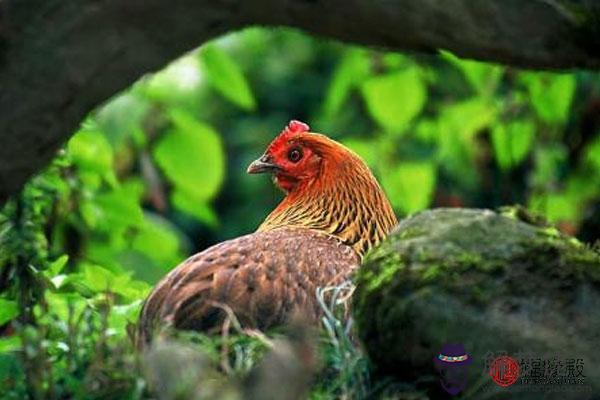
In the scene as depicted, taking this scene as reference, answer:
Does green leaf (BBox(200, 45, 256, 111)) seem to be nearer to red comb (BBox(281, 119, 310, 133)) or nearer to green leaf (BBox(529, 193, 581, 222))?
red comb (BBox(281, 119, 310, 133))

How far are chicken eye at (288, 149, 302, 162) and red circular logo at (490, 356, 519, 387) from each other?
2127 mm

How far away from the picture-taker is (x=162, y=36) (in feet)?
9.43

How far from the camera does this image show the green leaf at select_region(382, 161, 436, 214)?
6.77 m

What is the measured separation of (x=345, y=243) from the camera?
178 inches

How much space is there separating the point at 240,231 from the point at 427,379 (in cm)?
903

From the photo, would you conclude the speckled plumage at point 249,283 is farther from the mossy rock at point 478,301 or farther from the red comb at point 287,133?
the red comb at point 287,133

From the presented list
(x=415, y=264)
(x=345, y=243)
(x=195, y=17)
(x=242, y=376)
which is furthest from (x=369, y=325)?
(x=345, y=243)

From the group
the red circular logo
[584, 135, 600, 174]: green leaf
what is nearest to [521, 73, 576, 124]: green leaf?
[584, 135, 600, 174]: green leaf

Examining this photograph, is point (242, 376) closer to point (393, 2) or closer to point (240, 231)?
point (393, 2)

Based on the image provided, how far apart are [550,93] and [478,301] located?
141 inches

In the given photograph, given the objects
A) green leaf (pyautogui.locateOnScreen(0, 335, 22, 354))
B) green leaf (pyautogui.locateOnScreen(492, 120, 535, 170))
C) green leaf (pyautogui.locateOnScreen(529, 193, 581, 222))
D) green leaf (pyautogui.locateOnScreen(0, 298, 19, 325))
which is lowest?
green leaf (pyautogui.locateOnScreen(529, 193, 581, 222))

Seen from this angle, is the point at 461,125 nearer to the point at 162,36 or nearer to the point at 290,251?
the point at 290,251

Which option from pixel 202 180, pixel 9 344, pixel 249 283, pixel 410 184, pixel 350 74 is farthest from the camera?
pixel 410 184

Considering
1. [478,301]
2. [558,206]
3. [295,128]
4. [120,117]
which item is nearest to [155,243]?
[120,117]
